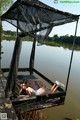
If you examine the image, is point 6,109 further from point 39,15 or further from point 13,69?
point 39,15

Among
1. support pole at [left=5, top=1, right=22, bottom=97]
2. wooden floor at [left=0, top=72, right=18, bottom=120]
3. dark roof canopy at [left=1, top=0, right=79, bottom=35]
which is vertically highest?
dark roof canopy at [left=1, top=0, right=79, bottom=35]

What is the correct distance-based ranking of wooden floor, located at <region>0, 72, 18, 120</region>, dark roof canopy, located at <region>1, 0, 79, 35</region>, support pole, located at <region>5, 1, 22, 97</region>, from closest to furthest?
wooden floor, located at <region>0, 72, 18, 120</region> < dark roof canopy, located at <region>1, 0, 79, 35</region> < support pole, located at <region>5, 1, 22, 97</region>

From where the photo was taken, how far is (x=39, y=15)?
6.20 meters

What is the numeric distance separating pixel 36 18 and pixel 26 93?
2.60 meters

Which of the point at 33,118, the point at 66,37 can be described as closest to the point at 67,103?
the point at 33,118

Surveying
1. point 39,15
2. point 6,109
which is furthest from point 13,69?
point 39,15

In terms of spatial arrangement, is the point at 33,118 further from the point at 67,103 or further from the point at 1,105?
the point at 67,103

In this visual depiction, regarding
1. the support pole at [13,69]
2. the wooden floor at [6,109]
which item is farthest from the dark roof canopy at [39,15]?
the wooden floor at [6,109]

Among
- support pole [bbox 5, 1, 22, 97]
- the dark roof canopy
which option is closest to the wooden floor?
support pole [bbox 5, 1, 22, 97]

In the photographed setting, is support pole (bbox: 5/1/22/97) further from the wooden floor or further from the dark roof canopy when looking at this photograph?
the dark roof canopy

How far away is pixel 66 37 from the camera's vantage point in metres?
75.7

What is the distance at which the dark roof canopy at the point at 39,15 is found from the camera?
5.45m

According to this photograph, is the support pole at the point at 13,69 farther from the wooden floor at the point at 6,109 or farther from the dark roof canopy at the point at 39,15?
the dark roof canopy at the point at 39,15

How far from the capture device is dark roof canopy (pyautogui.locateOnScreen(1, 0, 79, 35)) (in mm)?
5453
